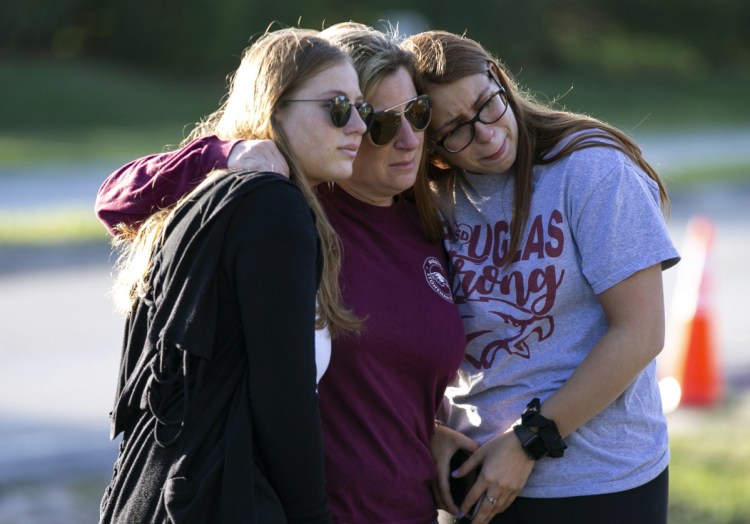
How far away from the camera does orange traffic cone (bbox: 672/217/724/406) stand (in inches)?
249

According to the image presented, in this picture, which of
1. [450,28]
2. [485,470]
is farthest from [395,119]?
[450,28]

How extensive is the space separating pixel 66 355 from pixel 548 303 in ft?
18.9

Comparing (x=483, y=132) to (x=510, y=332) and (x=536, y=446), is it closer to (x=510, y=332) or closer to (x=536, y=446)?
(x=510, y=332)

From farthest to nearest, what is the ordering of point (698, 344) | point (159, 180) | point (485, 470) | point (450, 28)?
point (450, 28)
point (698, 344)
point (485, 470)
point (159, 180)

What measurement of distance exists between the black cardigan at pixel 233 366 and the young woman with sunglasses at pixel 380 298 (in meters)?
0.23

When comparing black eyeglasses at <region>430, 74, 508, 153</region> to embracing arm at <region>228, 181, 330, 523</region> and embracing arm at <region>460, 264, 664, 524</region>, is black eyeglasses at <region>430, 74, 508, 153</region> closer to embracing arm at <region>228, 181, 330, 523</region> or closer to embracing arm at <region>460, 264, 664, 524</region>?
embracing arm at <region>460, 264, 664, 524</region>

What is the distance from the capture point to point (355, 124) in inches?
96.3

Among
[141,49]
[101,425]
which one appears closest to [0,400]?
[101,425]

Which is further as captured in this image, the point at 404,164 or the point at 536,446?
the point at 404,164

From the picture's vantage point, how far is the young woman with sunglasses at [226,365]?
2.08 meters

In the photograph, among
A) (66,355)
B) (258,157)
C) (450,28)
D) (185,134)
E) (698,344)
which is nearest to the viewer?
(258,157)

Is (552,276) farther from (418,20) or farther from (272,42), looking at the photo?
(418,20)

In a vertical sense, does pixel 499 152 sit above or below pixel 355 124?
below

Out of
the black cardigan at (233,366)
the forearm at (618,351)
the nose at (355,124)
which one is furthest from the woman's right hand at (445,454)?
the nose at (355,124)
